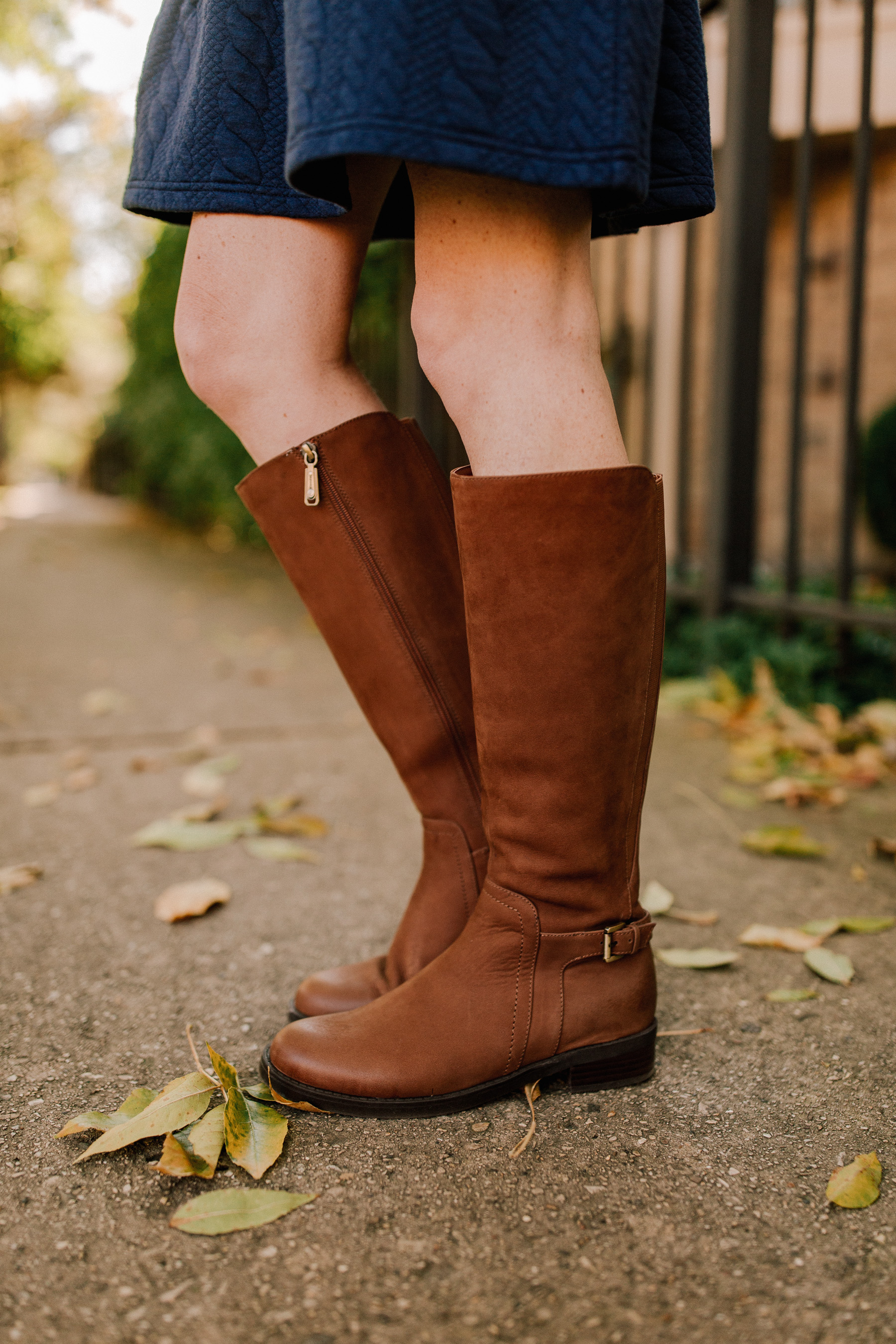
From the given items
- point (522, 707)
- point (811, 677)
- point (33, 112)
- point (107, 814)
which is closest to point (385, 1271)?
point (522, 707)

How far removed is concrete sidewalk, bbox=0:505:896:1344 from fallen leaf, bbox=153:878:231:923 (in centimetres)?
2

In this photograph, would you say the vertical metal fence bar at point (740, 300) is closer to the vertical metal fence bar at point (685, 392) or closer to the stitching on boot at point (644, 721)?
the vertical metal fence bar at point (685, 392)

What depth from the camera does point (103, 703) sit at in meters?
2.52

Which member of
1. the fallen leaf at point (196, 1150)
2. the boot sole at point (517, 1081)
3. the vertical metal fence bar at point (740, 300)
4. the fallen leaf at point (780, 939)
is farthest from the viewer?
the vertical metal fence bar at point (740, 300)

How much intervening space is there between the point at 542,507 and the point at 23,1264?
0.69 meters

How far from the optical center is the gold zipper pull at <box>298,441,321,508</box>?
3.10ft

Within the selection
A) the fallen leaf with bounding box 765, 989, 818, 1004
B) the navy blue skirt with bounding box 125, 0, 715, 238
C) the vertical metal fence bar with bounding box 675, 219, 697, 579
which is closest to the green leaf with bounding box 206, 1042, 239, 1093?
the fallen leaf with bounding box 765, 989, 818, 1004

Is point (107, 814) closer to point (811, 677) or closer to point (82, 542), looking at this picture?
point (811, 677)

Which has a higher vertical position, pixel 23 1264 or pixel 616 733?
pixel 616 733

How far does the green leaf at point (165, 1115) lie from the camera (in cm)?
81

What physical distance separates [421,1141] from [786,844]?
0.87m

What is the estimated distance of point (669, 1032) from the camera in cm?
103

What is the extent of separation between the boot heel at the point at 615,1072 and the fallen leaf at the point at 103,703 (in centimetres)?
180

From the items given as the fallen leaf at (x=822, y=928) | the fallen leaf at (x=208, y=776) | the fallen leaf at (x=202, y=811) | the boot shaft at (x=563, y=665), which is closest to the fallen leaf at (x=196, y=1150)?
the boot shaft at (x=563, y=665)
